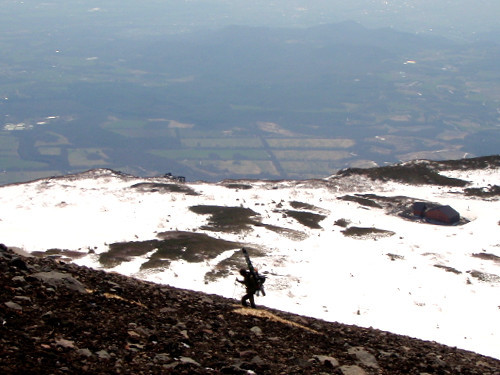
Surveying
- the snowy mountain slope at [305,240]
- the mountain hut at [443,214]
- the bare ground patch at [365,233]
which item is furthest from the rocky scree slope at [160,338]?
the mountain hut at [443,214]

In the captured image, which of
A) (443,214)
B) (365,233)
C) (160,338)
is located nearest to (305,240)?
(365,233)

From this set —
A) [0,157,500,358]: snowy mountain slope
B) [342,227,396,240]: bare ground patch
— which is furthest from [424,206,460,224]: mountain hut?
[342,227,396,240]: bare ground patch

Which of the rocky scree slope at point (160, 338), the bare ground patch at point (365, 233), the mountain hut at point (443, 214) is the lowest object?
the mountain hut at point (443, 214)

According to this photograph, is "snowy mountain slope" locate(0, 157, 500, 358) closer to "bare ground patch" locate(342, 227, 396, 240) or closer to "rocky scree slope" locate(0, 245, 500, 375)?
"bare ground patch" locate(342, 227, 396, 240)

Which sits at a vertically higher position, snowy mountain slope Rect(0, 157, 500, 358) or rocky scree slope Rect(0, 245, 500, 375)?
rocky scree slope Rect(0, 245, 500, 375)

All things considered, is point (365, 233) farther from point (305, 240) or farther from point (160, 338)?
point (160, 338)

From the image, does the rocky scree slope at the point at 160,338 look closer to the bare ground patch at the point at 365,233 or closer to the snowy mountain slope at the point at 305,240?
the snowy mountain slope at the point at 305,240
